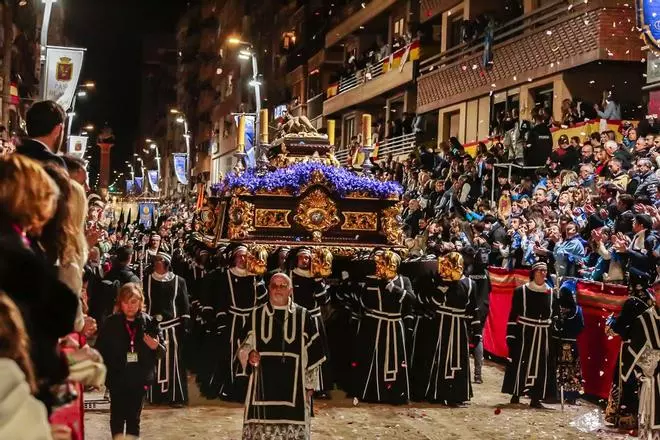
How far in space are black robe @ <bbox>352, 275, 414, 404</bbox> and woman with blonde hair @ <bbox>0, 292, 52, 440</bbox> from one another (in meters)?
9.45

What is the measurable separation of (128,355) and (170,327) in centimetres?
352

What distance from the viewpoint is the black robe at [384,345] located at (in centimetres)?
1278

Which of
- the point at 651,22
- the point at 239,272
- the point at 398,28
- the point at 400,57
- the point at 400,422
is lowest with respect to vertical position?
the point at 400,422

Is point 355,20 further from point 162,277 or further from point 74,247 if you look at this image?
point 74,247

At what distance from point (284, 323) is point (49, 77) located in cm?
1384

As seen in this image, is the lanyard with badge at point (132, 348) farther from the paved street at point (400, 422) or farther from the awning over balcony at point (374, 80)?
the awning over balcony at point (374, 80)

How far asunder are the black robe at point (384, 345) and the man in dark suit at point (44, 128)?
26.1 feet

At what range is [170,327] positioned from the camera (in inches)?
480

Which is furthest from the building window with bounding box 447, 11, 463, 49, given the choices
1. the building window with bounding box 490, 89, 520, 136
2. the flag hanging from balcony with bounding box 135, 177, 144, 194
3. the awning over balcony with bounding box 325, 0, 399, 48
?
the flag hanging from balcony with bounding box 135, 177, 144, 194

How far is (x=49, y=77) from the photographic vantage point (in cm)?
2061

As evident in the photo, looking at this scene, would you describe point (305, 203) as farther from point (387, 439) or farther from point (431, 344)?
point (387, 439)

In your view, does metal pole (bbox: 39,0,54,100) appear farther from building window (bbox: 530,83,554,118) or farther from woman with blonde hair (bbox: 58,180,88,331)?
woman with blonde hair (bbox: 58,180,88,331)

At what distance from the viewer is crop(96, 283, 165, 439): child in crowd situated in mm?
8680

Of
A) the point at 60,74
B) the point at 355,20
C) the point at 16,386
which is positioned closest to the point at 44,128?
the point at 16,386
